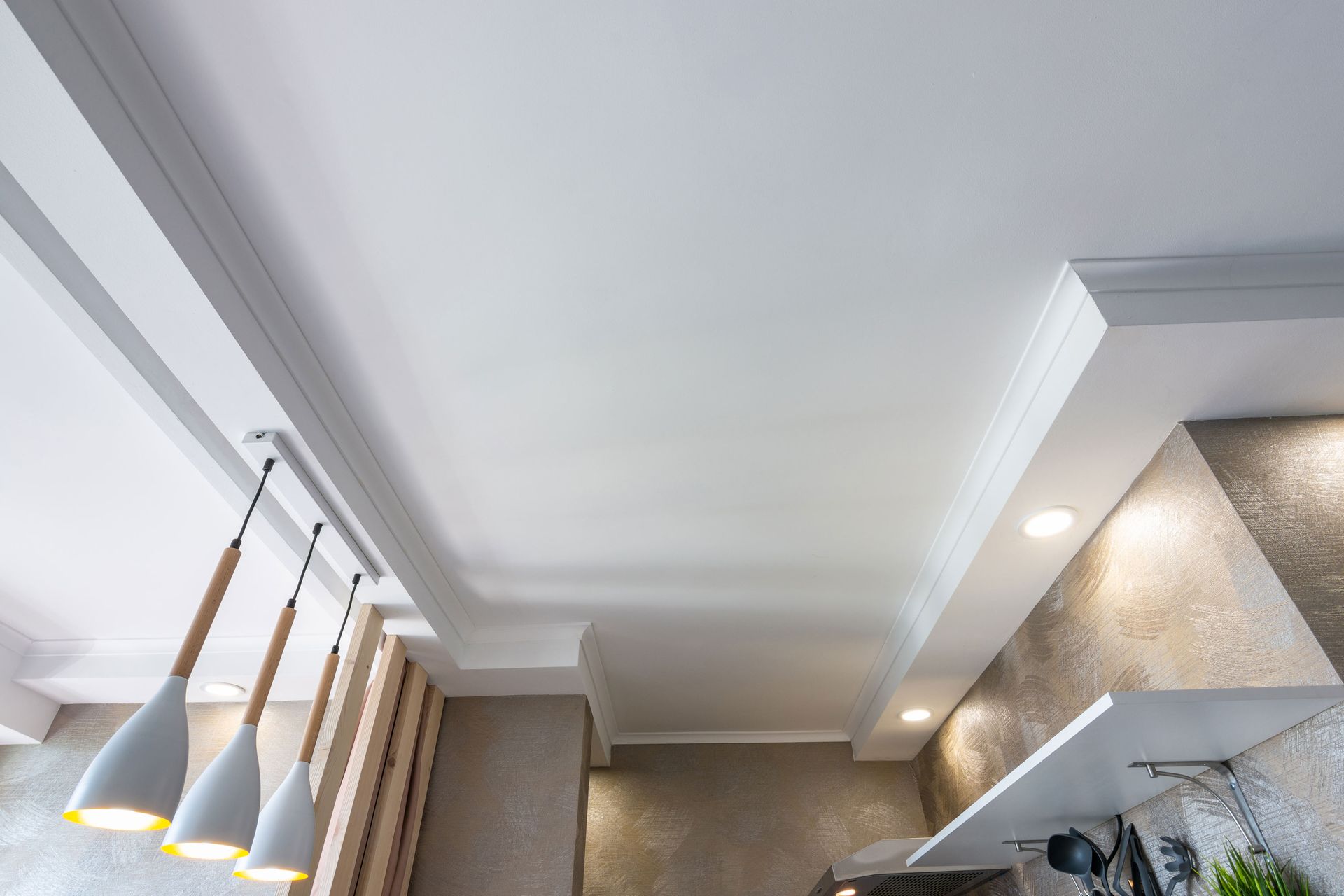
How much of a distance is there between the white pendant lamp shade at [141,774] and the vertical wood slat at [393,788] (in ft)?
3.50

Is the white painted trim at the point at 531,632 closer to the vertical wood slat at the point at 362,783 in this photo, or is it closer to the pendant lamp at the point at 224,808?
the vertical wood slat at the point at 362,783

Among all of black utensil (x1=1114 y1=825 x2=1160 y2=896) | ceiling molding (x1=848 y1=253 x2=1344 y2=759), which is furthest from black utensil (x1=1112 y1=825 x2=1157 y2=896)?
ceiling molding (x1=848 y1=253 x2=1344 y2=759)

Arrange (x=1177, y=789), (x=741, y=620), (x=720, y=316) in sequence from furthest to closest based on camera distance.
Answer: (x=741, y=620), (x=1177, y=789), (x=720, y=316)

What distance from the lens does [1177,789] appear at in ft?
5.82

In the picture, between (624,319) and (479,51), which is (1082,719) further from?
(479,51)

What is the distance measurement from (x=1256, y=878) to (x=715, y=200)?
1494 millimetres

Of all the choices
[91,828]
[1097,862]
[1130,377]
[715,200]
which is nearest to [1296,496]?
[1130,377]

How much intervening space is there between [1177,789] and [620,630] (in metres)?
1.58

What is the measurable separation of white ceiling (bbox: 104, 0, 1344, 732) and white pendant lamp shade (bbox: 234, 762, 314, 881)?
0.70 m

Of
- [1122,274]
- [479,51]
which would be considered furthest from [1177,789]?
[479,51]

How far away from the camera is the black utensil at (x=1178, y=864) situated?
170 centimetres

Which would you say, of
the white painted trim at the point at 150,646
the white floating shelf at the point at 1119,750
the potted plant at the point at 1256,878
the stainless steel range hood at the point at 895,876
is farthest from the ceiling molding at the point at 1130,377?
the white painted trim at the point at 150,646

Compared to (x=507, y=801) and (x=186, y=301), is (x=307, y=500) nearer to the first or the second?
(x=186, y=301)

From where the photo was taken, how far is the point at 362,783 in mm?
2236
